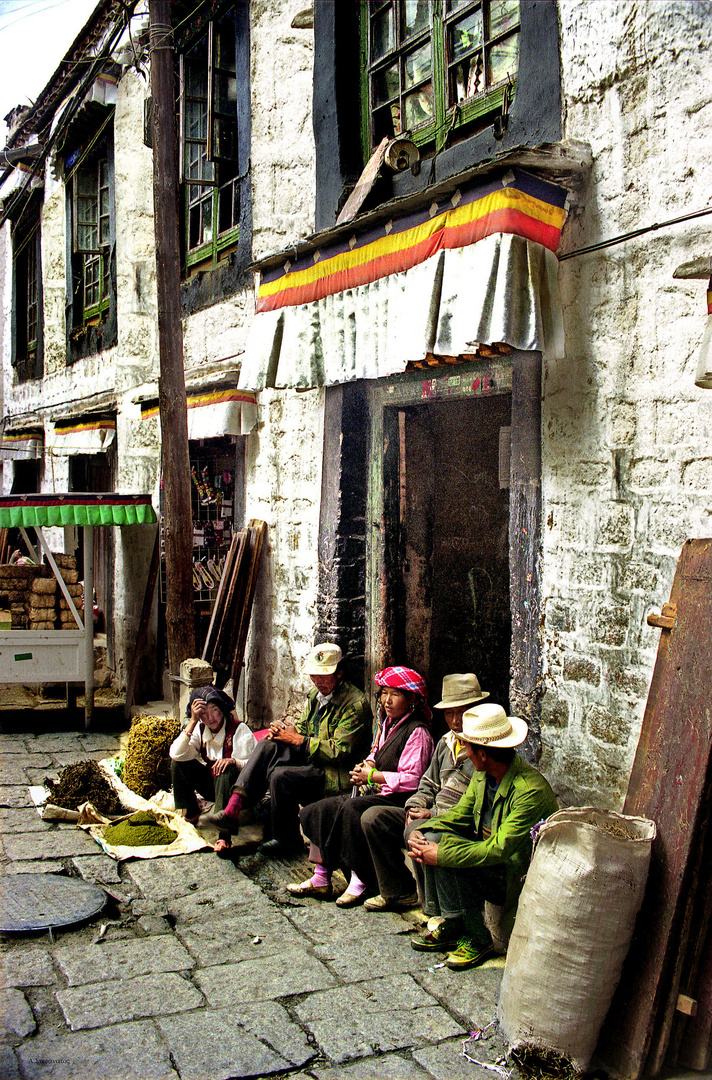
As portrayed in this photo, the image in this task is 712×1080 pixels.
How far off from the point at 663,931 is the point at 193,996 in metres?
1.99

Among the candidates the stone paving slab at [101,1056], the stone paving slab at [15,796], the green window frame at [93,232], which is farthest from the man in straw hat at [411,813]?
the green window frame at [93,232]

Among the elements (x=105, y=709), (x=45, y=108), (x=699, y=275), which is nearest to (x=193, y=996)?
(x=699, y=275)

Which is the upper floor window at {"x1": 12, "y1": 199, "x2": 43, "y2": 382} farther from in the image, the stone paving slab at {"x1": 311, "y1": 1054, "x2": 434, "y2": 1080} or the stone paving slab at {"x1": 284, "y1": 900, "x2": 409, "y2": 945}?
the stone paving slab at {"x1": 311, "y1": 1054, "x2": 434, "y2": 1080}

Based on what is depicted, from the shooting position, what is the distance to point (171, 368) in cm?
706

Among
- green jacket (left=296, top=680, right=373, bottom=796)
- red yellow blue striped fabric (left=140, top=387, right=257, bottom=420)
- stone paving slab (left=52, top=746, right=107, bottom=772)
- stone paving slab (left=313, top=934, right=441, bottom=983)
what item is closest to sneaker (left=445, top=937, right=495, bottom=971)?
stone paving slab (left=313, top=934, right=441, bottom=983)

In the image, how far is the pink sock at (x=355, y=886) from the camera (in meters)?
4.94

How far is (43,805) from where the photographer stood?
6496 millimetres

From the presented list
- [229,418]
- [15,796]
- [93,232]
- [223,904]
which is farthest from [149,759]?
[93,232]

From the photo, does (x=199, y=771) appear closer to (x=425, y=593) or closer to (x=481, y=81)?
(x=425, y=593)

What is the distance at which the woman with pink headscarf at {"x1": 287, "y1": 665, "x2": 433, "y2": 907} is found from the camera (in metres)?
4.91

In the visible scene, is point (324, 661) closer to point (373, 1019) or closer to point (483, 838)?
point (483, 838)

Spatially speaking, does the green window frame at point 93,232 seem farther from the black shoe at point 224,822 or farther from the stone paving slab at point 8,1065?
the stone paving slab at point 8,1065

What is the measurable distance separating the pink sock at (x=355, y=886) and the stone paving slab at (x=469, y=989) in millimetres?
773

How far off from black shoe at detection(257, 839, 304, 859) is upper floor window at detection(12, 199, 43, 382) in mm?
11219
